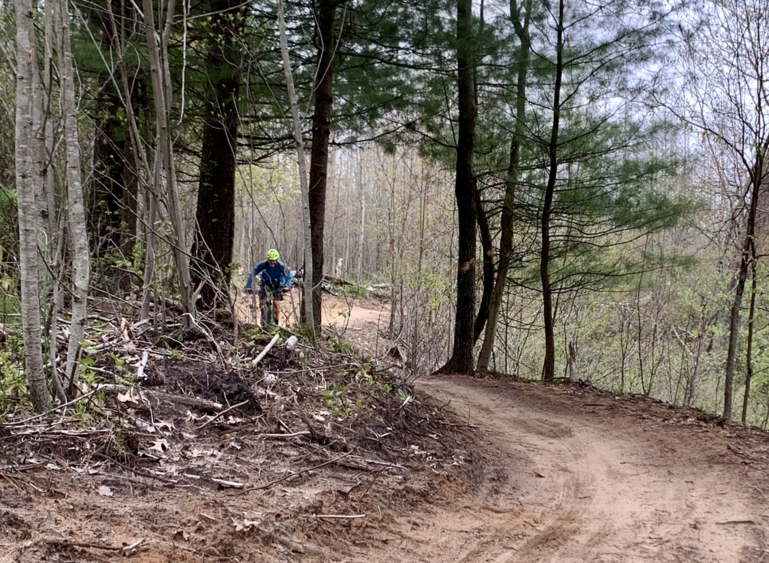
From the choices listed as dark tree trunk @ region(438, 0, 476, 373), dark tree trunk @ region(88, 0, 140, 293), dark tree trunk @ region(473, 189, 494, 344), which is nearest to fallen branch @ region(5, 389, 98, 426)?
dark tree trunk @ region(88, 0, 140, 293)

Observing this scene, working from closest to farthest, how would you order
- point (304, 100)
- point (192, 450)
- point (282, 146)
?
1. point (192, 450)
2. point (304, 100)
3. point (282, 146)

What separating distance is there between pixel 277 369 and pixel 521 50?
6414mm

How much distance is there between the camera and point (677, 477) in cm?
426

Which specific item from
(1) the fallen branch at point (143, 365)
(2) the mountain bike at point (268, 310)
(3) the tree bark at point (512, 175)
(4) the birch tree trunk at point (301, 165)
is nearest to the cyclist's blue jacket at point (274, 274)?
(2) the mountain bike at point (268, 310)

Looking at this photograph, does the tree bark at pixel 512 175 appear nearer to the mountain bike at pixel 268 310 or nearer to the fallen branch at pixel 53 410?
the mountain bike at pixel 268 310

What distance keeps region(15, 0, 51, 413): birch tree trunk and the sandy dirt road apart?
2.02 metres

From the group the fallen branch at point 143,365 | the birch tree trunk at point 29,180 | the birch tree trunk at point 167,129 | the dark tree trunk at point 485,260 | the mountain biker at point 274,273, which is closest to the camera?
the birch tree trunk at point 29,180

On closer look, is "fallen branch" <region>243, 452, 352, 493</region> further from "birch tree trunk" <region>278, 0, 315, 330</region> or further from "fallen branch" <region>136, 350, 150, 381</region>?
"birch tree trunk" <region>278, 0, 315, 330</region>

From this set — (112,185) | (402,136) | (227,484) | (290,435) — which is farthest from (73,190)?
(402,136)

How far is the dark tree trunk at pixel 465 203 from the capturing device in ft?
26.5

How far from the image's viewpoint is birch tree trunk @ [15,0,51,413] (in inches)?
101

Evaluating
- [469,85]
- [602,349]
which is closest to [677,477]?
[469,85]

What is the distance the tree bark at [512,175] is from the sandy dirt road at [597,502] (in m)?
4.43

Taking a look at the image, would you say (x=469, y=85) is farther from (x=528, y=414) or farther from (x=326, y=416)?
(x=326, y=416)
